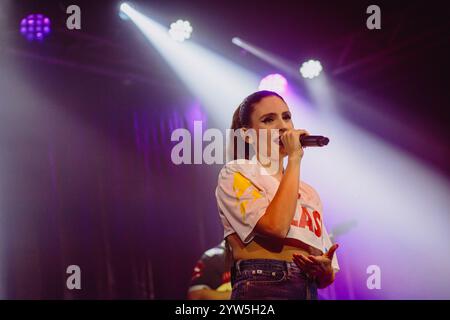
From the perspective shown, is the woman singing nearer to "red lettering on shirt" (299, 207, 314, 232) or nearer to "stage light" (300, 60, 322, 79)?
"red lettering on shirt" (299, 207, 314, 232)

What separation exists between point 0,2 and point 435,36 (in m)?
4.24

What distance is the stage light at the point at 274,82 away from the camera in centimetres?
675

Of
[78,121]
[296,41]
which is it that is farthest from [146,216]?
Answer: [296,41]

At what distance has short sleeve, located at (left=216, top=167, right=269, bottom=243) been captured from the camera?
2082 millimetres

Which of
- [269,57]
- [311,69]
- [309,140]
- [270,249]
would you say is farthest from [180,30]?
[270,249]

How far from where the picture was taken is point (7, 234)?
5797 mm

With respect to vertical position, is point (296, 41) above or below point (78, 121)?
above

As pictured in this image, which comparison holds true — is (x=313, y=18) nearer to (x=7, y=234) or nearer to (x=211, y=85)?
(x=211, y=85)

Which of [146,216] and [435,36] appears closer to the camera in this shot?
[435,36]

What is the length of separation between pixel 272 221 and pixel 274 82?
16.1 feet

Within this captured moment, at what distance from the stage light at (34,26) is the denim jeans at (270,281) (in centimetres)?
438

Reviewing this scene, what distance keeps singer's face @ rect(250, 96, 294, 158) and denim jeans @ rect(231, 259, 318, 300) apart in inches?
18.6
